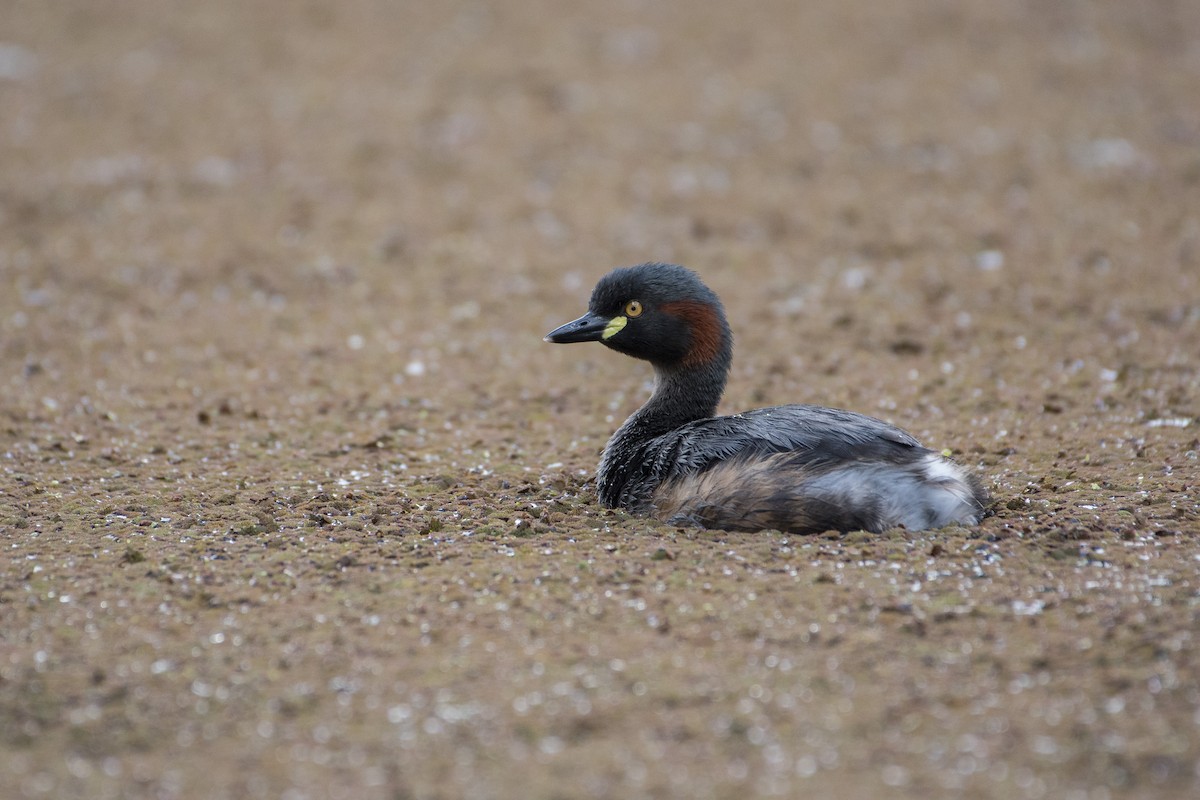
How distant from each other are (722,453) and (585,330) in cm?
121

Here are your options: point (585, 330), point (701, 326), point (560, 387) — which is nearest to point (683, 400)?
point (701, 326)

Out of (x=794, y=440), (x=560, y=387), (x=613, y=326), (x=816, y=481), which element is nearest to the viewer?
(x=816, y=481)

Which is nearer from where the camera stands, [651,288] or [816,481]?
[816,481]

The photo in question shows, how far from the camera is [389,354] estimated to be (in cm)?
944

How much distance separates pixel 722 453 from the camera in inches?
239

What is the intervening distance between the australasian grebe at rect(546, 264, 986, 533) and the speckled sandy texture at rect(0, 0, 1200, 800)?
0.17 metres

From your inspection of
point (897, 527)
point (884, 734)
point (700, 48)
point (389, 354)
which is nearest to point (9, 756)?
point (884, 734)

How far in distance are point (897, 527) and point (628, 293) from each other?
6.34ft

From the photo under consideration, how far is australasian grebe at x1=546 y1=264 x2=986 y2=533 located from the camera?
5773mm

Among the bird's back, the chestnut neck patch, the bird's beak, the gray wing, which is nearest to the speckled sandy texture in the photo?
the bird's back

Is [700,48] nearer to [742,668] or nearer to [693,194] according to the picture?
[693,194]

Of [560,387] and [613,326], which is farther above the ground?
[613,326]

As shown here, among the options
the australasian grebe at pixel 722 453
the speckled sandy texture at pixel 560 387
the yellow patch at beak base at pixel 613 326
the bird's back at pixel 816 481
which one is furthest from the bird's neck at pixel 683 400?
the bird's back at pixel 816 481

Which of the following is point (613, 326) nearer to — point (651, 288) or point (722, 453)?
point (651, 288)
